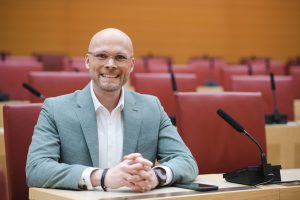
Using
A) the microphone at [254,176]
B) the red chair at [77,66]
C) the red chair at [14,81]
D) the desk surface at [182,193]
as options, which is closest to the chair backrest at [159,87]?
the red chair at [77,66]

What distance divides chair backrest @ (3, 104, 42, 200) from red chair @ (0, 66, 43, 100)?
8.99 feet

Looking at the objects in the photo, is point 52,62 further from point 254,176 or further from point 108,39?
point 254,176

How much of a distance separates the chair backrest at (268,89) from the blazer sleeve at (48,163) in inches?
93.3

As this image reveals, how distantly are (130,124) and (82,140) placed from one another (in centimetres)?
24

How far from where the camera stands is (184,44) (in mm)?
14102

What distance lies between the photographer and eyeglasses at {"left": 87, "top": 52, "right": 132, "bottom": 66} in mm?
2633

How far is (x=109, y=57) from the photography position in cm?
265

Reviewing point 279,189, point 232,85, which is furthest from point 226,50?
point 279,189

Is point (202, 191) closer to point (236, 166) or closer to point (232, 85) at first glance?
point (236, 166)

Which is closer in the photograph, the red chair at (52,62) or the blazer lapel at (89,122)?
the blazer lapel at (89,122)

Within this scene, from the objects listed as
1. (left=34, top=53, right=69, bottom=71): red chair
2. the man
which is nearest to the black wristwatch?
the man

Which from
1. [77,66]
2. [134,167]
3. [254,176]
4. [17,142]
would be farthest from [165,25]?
[134,167]

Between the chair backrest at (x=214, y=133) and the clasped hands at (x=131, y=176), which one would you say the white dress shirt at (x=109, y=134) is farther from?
the chair backrest at (x=214, y=133)

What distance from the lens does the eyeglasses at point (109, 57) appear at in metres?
2.63
